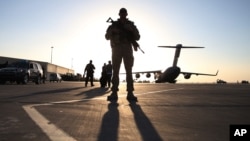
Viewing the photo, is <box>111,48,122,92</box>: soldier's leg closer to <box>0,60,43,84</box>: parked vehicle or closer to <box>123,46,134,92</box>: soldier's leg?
<box>123,46,134,92</box>: soldier's leg

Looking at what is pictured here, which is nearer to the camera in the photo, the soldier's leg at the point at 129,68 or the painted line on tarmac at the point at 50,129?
the painted line on tarmac at the point at 50,129

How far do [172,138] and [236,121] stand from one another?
186 cm

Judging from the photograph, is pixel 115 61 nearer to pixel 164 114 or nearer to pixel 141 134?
pixel 164 114

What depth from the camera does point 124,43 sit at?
403 inches

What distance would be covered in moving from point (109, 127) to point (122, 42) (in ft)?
17.3

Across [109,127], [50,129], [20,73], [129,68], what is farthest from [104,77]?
[50,129]

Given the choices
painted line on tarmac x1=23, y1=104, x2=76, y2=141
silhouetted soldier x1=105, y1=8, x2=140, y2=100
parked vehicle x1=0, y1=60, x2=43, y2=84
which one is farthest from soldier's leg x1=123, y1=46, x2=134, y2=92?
parked vehicle x1=0, y1=60, x2=43, y2=84

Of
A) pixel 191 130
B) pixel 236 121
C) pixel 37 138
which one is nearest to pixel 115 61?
pixel 236 121

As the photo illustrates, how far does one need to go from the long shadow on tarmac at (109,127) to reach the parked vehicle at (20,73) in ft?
70.3

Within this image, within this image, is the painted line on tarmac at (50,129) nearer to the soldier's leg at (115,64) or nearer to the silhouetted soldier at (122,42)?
the soldier's leg at (115,64)

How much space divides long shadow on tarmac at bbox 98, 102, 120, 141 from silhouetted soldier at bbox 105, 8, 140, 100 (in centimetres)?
343

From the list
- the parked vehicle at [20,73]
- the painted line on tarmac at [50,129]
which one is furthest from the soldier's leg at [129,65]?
the parked vehicle at [20,73]

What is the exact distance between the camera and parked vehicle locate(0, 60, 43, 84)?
27.0 m

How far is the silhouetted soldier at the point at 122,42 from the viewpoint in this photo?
10.1m
